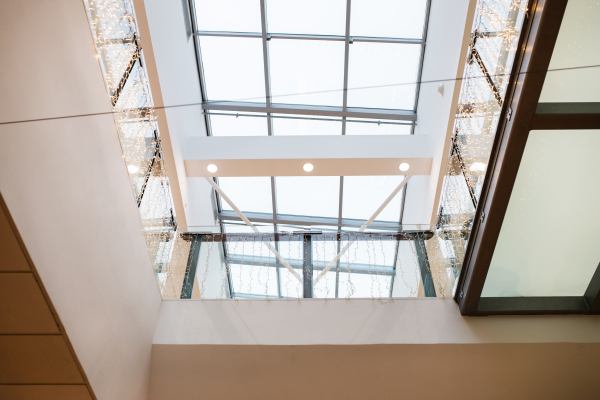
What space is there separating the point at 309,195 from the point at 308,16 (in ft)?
13.9

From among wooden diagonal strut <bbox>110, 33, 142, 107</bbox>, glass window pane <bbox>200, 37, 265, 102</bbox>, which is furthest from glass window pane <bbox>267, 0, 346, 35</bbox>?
wooden diagonal strut <bbox>110, 33, 142, 107</bbox>

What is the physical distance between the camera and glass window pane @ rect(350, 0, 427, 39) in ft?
28.5

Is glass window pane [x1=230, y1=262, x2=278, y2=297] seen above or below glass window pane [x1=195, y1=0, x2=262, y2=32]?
below

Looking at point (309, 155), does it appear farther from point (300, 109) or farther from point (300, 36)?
point (300, 36)

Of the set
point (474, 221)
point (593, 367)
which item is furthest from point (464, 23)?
point (593, 367)

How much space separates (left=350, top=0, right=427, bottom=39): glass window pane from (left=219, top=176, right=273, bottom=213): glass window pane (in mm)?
4088

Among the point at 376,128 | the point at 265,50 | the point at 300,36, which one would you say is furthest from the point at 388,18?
the point at 265,50

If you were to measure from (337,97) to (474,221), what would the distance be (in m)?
5.55

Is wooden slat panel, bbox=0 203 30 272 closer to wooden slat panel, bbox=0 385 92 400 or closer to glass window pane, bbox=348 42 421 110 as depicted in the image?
wooden slat panel, bbox=0 385 92 400

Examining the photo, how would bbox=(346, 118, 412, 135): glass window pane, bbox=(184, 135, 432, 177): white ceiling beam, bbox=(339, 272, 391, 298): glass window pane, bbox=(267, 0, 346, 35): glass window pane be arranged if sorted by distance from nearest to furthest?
bbox=(339, 272, 391, 298): glass window pane < bbox=(184, 135, 432, 177): white ceiling beam < bbox=(267, 0, 346, 35): glass window pane < bbox=(346, 118, 412, 135): glass window pane

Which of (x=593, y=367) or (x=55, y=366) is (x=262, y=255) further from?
(x=593, y=367)

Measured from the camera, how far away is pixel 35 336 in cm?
347

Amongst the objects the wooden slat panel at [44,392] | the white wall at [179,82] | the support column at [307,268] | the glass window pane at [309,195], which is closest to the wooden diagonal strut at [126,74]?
the white wall at [179,82]

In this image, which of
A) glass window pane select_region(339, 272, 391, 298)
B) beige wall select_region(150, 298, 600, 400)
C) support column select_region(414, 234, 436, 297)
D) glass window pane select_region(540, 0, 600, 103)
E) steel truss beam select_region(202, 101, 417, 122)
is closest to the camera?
glass window pane select_region(540, 0, 600, 103)
